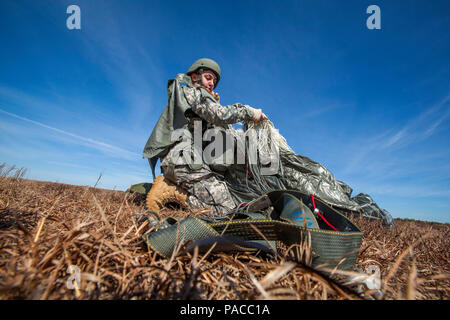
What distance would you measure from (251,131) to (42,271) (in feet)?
9.74

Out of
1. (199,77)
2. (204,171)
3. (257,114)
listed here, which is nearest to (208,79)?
(199,77)

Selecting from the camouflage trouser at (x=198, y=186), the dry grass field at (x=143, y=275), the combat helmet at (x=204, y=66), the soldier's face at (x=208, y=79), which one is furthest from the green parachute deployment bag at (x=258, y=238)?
the combat helmet at (x=204, y=66)

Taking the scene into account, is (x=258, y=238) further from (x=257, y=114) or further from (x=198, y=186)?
(x=257, y=114)

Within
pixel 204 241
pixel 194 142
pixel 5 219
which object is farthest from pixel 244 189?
pixel 5 219

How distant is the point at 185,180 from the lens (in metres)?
2.91

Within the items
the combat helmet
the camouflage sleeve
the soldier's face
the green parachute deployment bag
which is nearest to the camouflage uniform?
the camouflage sleeve

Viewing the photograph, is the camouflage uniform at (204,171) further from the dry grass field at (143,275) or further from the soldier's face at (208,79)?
the dry grass field at (143,275)

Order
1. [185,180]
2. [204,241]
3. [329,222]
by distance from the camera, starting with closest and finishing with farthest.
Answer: [204,241] → [329,222] → [185,180]

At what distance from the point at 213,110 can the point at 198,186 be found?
1.22 m

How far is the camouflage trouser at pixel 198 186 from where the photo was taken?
288 cm

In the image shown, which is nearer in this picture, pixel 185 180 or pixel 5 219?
pixel 5 219

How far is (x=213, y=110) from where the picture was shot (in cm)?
300

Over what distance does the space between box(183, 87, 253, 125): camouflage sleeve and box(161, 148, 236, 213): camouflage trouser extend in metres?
0.78
